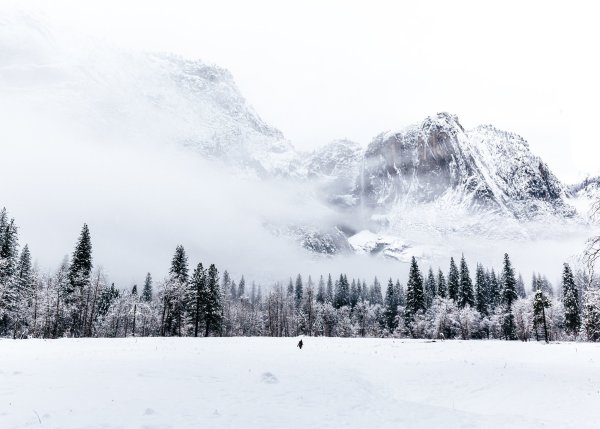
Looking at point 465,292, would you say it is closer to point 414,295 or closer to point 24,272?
point 414,295

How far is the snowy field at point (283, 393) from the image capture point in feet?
44.8

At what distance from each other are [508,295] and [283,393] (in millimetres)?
86812

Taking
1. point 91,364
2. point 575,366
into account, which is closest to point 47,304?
point 91,364

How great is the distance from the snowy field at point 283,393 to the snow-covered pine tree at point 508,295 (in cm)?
6640

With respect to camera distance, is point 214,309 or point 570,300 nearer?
point 214,309

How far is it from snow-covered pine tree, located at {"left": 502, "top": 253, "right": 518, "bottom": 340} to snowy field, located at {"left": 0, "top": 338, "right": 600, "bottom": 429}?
66404 millimetres

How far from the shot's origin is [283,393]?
18781 millimetres

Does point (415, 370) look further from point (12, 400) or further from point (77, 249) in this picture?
point (77, 249)

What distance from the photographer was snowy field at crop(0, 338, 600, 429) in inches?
537

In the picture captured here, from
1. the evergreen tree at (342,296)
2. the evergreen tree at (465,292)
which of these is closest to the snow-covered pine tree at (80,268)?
the evergreen tree at (465,292)

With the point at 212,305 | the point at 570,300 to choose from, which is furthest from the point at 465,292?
the point at 212,305

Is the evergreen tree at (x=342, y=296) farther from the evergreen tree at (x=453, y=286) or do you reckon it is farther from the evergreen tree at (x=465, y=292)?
the evergreen tree at (x=465, y=292)

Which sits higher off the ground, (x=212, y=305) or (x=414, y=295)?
(x=414, y=295)

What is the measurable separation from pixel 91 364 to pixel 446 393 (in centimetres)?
1934
